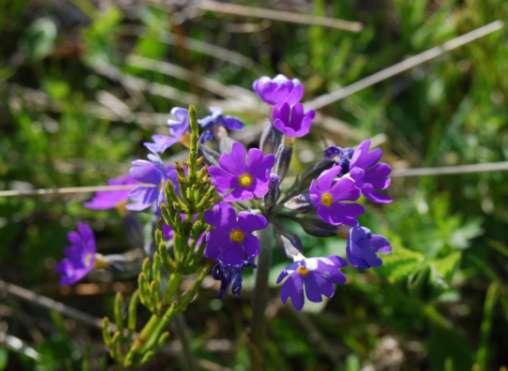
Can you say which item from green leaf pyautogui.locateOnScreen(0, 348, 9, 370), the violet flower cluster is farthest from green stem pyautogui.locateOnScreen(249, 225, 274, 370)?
green leaf pyautogui.locateOnScreen(0, 348, 9, 370)

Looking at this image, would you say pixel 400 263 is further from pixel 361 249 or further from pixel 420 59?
pixel 420 59

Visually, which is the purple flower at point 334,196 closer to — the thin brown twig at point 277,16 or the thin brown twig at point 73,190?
the thin brown twig at point 73,190

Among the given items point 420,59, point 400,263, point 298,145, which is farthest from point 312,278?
point 298,145

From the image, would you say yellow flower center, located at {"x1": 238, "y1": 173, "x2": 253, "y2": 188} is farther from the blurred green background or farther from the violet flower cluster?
the blurred green background

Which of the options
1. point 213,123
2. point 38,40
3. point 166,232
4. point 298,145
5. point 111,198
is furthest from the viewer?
point 38,40

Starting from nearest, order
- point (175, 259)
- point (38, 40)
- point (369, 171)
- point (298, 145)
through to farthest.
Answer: point (175, 259) < point (369, 171) < point (298, 145) < point (38, 40)

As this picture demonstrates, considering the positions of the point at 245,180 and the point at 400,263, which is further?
the point at 400,263

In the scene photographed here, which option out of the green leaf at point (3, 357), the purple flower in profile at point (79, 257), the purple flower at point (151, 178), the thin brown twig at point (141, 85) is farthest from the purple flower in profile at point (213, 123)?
the thin brown twig at point (141, 85)
